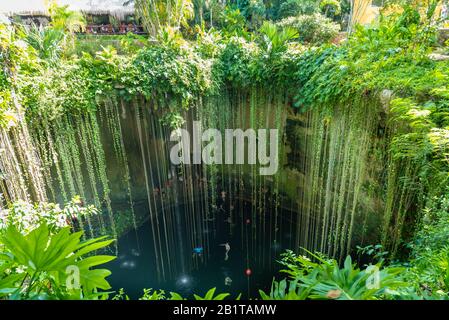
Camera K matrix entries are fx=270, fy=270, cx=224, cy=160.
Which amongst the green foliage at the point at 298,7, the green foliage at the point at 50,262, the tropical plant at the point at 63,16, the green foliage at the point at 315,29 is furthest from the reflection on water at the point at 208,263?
the green foliage at the point at 298,7

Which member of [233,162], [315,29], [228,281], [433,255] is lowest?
[228,281]

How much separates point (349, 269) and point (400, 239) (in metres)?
2.60

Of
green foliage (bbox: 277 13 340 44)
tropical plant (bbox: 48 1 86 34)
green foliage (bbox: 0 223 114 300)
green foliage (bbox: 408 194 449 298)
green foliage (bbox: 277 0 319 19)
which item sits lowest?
green foliage (bbox: 408 194 449 298)

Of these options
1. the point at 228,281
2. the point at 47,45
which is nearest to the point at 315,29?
the point at 47,45

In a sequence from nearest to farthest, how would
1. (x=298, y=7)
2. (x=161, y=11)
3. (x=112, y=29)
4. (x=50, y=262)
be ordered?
(x=50, y=262)
(x=161, y=11)
(x=298, y=7)
(x=112, y=29)

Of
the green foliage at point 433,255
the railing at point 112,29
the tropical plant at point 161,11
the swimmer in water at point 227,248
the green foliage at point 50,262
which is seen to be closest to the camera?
the green foliage at point 50,262

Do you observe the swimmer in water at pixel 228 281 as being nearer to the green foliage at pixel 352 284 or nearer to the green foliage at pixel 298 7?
the green foliage at pixel 352 284

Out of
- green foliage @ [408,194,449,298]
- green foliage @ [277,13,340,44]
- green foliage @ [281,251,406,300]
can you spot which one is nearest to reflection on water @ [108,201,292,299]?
green foliage @ [408,194,449,298]

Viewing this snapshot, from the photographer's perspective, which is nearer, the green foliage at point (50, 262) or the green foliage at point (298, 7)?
the green foliage at point (50, 262)

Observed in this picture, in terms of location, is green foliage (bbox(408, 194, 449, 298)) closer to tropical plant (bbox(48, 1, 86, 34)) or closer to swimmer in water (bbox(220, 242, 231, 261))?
swimmer in water (bbox(220, 242, 231, 261))

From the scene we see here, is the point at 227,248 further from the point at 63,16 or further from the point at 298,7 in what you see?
the point at 298,7

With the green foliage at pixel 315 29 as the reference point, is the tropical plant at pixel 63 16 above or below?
above
